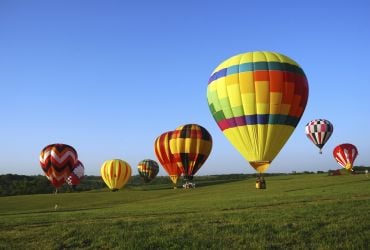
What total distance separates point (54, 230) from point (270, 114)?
17.4 metres

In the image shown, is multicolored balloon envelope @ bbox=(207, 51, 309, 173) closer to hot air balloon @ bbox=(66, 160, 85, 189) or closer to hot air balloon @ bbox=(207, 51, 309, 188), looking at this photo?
hot air balloon @ bbox=(207, 51, 309, 188)

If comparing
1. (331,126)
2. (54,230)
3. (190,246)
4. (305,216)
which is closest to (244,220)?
(305,216)

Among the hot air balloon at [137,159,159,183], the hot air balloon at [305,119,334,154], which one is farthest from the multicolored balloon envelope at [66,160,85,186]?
the hot air balloon at [305,119,334,154]

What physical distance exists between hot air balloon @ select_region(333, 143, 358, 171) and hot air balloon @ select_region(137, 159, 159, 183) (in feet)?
105

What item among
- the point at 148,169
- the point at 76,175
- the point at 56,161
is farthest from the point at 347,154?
the point at 76,175

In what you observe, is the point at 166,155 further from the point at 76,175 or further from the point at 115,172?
the point at 76,175

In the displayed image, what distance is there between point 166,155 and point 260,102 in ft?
87.0

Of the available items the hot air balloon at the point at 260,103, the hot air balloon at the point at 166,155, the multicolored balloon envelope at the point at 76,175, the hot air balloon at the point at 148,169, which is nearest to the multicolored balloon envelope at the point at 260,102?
the hot air balloon at the point at 260,103

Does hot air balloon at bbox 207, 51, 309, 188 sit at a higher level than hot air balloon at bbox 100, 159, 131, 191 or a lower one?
higher

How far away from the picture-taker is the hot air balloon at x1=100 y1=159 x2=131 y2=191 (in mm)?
57594

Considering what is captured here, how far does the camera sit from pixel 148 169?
73.0 meters

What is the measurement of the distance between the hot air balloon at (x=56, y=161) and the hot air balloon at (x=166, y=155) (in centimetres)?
1319

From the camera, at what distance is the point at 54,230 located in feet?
39.6

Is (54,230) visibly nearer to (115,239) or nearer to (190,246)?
(115,239)
